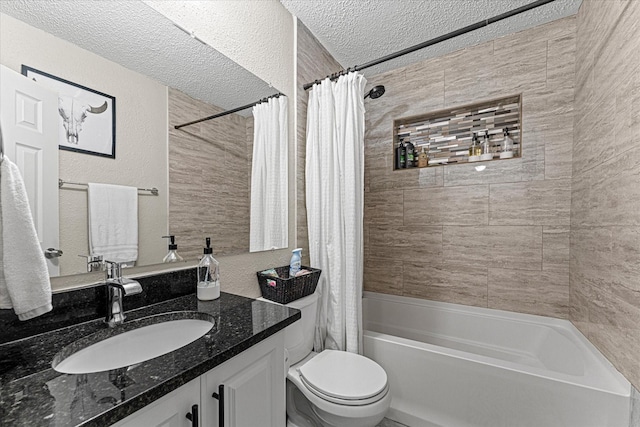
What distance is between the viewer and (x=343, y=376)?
4.64ft

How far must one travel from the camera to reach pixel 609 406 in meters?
1.21

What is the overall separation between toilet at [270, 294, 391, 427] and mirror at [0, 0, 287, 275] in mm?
581

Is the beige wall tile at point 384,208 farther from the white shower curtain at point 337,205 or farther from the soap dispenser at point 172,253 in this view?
the soap dispenser at point 172,253

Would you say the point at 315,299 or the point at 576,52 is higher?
the point at 576,52

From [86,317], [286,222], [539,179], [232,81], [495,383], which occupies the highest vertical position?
[232,81]

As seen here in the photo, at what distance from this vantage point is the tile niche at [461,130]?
7.20 ft

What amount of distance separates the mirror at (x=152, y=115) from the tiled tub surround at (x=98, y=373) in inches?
7.8

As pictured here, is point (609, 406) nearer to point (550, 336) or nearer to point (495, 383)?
point (495, 383)

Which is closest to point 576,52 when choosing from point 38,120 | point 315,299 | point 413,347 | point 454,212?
point 454,212

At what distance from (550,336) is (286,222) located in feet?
6.37

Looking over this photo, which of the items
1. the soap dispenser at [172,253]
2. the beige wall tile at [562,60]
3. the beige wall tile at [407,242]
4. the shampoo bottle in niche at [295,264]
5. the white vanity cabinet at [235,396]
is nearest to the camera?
the white vanity cabinet at [235,396]

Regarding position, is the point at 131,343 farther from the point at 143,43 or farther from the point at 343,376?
the point at 143,43

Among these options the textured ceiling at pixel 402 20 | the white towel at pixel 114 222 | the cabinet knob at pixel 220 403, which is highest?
the textured ceiling at pixel 402 20

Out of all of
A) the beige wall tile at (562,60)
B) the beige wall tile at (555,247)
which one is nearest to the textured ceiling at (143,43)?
the beige wall tile at (562,60)
